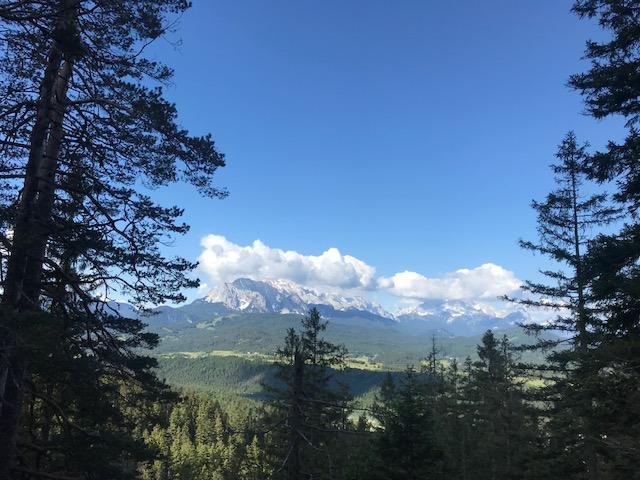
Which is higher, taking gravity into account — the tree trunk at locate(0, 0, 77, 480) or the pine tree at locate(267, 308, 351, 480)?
the tree trunk at locate(0, 0, 77, 480)

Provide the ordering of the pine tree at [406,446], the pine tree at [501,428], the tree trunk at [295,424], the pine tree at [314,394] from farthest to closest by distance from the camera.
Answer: the pine tree at [501,428] < the pine tree at [314,394] < the pine tree at [406,446] < the tree trunk at [295,424]

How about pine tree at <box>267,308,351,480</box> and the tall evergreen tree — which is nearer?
the tall evergreen tree

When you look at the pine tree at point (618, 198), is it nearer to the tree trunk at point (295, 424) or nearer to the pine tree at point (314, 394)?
the tree trunk at point (295, 424)

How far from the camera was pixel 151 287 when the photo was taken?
9820 mm

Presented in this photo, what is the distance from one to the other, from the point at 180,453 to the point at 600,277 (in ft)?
231

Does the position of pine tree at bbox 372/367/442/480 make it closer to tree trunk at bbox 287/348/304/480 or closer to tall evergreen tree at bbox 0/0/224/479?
tree trunk at bbox 287/348/304/480

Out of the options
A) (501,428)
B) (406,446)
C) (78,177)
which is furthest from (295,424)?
(501,428)

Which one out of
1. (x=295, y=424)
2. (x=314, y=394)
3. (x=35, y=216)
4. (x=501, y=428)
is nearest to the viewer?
(x=35, y=216)

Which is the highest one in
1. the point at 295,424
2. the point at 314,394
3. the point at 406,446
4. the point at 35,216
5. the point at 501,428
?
the point at 35,216

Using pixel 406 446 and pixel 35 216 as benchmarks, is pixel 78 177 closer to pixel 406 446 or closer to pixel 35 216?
pixel 35 216

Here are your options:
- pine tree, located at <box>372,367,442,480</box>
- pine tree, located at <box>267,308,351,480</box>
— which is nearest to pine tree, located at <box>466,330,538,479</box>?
pine tree, located at <box>372,367,442,480</box>

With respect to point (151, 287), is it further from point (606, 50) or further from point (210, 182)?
point (606, 50)

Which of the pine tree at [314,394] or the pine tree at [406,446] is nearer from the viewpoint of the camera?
the pine tree at [406,446]

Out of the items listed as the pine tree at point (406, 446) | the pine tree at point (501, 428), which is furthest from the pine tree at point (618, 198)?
the pine tree at point (501, 428)
